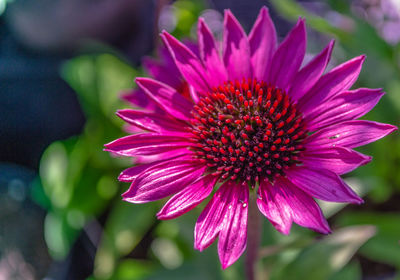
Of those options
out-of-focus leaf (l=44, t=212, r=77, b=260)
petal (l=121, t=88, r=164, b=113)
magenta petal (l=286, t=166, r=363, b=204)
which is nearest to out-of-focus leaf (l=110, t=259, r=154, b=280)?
out-of-focus leaf (l=44, t=212, r=77, b=260)

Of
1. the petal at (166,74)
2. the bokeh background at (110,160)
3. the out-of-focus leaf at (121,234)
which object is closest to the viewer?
the petal at (166,74)

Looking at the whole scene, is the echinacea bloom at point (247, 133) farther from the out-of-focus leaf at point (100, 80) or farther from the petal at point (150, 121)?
the out-of-focus leaf at point (100, 80)

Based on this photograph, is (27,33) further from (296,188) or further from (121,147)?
(296,188)

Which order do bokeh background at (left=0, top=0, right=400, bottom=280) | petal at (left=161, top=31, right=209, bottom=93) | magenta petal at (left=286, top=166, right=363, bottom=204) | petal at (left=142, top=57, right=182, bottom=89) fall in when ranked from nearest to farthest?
magenta petal at (left=286, top=166, right=363, bottom=204)
petal at (left=161, top=31, right=209, bottom=93)
petal at (left=142, top=57, right=182, bottom=89)
bokeh background at (left=0, top=0, right=400, bottom=280)

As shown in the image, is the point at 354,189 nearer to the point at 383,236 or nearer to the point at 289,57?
the point at 383,236

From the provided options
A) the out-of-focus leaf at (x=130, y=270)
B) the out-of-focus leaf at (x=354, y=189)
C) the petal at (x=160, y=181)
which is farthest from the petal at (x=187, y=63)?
the out-of-focus leaf at (x=130, y=270)

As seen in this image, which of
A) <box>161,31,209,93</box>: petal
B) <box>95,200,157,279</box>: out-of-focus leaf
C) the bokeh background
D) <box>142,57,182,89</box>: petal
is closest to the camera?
<box>161,31,209,93</box>: petal

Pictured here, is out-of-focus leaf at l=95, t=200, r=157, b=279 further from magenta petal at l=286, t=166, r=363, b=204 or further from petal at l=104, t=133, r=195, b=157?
magenta petal at l=286, t=166, r=363, b=204
